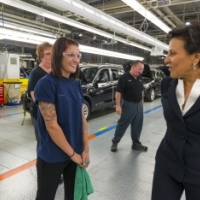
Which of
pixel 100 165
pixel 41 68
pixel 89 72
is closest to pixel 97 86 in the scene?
pixel 89 72

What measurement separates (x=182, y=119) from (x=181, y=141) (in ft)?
0.48

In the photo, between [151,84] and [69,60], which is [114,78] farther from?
[69,60]

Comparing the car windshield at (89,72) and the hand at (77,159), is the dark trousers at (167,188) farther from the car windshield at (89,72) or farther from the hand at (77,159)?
the car windshield at (89,72)

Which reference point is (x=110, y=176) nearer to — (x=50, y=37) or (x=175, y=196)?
(x=175, y=196)

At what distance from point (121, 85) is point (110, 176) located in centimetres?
155

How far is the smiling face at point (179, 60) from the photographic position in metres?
1.12

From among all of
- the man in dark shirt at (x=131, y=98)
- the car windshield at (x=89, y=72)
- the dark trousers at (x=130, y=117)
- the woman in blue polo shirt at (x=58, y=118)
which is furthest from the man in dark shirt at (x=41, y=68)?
the car windshield at (x=89, y=72)

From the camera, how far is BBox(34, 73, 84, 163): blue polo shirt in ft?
4.21

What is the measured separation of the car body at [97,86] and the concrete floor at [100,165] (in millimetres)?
911

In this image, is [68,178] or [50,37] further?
[50,37]

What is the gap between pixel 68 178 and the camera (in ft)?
4.98

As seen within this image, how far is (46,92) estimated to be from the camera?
127cm

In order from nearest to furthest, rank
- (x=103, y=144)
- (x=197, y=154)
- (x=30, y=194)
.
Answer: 1. (x=197, y=154)
2. (x=30, y=194)
3. (x=103, y=144)

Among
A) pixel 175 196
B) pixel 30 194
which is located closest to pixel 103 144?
pixel 30 194
